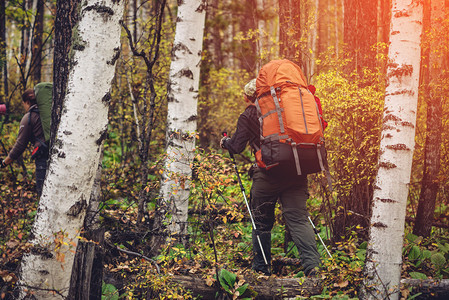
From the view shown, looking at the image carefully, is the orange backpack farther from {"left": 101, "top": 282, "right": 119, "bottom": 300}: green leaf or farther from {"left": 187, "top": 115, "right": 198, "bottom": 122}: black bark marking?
{"left": 101, "top": 282, "right": 119, "bottom": 300}: green leaf

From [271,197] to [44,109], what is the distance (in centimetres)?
383

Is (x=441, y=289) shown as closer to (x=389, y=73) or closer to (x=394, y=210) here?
(x=394, y=210)

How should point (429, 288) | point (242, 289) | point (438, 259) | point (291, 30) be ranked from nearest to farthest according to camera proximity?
1. point (242, 289)
2. point (429, 288)
3. point (438, 259)
4. point (291, 30)

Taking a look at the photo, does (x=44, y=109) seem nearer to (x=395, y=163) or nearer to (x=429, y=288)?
(x=395, y=163)

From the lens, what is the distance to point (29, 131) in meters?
5.93

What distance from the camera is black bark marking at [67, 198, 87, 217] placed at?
2771 millimetres

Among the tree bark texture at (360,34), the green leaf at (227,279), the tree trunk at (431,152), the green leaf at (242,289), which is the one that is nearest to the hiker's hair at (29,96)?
the green leaf at (227,279)

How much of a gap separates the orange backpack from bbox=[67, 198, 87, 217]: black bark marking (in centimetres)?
199

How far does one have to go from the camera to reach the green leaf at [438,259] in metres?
4.50

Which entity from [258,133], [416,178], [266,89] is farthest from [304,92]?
[416,178]

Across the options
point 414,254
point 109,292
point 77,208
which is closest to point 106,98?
point 77,208

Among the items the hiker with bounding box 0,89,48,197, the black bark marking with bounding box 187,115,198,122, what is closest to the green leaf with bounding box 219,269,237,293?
the black bark marking with bounding box 187,115,198,122

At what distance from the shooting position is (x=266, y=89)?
165 inches

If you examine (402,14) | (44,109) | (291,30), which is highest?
(291,30)
